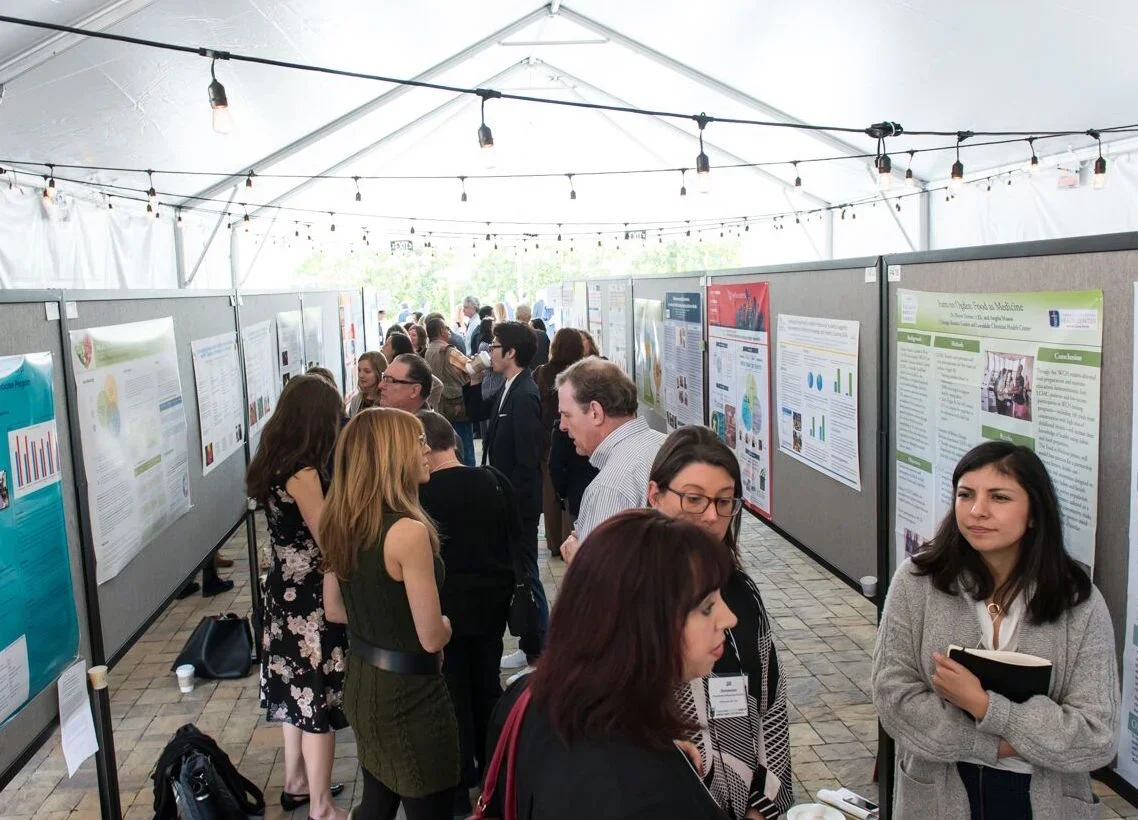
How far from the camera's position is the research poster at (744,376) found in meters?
3.62

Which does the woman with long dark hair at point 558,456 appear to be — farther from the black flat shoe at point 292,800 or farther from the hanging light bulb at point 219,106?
the hanging light bulb at point 219,106

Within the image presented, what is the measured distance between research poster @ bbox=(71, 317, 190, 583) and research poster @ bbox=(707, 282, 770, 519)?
206 centimetres

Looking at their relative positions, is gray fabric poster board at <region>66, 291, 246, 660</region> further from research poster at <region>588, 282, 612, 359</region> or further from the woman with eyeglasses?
research poster at <region>588, 282, 612, 359</region>

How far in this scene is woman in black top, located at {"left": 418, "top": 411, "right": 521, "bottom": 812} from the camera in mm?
3334

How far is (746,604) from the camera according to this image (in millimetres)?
1971

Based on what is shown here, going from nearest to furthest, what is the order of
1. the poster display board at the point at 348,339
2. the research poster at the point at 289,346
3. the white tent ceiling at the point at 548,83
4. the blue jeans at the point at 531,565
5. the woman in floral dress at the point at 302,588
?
the woman in floral dress at the point at 302,588 → the blue jeans at the point at 531,565 → the research poster at the point at 289,346 → the white tent ceiling at the point at 548,83 → the poster display board at the point at 348,339

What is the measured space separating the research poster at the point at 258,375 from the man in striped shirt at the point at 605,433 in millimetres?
2253

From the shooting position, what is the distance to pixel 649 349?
6.12m

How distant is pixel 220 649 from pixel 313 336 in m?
3.12

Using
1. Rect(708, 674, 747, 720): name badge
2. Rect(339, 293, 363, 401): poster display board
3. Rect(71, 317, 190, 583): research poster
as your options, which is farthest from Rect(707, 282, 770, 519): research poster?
Rect(339, 293, 363, 401): poster display board

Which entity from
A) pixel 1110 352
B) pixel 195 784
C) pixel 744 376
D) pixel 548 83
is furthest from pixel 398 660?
pixel 548 83

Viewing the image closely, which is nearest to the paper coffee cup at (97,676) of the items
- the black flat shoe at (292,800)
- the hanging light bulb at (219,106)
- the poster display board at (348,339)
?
the black flat shoe at (292,800)

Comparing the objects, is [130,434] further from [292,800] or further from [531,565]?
[531,565]

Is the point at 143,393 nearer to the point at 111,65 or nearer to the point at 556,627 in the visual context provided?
the point at 556,627
